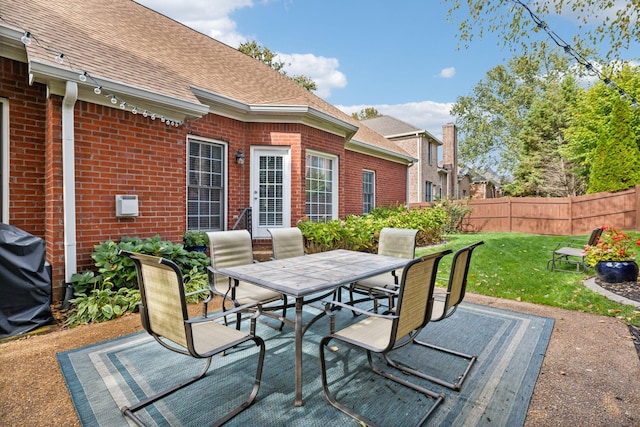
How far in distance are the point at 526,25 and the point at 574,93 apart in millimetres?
20017

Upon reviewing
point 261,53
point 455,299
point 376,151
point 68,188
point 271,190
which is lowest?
point 455,299

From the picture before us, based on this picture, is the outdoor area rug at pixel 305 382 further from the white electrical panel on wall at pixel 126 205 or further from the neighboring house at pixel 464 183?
the neighboring house at pixel 464 183

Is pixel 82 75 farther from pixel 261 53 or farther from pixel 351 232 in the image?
pixel 261 53

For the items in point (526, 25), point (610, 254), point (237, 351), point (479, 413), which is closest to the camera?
point (479, 413)

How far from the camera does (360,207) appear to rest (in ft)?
36.9

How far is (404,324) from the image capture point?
7.14 ft

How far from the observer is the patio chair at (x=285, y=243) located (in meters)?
4.30

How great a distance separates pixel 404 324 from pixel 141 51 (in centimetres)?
704

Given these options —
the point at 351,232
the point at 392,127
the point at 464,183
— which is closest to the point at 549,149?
the point at 464,183

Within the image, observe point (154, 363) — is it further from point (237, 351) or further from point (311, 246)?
point (311, 246)

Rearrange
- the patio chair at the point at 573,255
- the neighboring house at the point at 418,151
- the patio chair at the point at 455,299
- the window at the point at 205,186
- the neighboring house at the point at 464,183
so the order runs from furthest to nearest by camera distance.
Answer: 1. the neighboring house at the point at 464,183
2. the neighboring house at the point at 418,151
3. the window at the point at 205,186
4. the patio chair at the point at 573,255
5. the patio chair at the point at 455,299

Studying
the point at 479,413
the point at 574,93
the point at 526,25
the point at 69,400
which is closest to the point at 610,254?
the point at 526,25

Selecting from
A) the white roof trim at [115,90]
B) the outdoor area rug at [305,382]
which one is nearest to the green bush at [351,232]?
the white roof trim at [115,90]

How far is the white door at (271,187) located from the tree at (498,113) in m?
22.9
